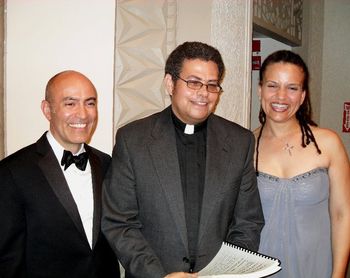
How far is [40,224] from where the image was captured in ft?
5.98

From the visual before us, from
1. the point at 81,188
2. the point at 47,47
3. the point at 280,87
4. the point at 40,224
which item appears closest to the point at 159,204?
the point at 81,188

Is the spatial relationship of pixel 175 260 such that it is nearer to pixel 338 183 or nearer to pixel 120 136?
pixel 120 136

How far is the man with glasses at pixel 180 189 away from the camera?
1.83 m

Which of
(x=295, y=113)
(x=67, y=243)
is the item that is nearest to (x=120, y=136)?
(x=67, y=243)

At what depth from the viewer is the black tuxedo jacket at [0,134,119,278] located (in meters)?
1.77

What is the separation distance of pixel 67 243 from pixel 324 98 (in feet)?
17.2

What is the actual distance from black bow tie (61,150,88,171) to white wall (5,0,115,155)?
2.51ft

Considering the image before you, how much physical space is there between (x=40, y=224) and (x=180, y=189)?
640 mm

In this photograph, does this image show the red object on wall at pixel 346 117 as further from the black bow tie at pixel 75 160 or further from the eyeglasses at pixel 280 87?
the black bow tie at pixel 75 160

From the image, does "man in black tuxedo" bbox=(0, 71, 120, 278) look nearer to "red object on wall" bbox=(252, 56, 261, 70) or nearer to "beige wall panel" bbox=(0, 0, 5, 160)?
"beige wall panel" bbox=(0, 0, 5, 160)

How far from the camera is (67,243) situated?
1.85m

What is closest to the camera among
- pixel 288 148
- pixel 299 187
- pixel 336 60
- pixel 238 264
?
pixel 238 264

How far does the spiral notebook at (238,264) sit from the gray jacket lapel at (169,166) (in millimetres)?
167

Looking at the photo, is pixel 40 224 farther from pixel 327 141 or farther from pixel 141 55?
pixel 327 141
